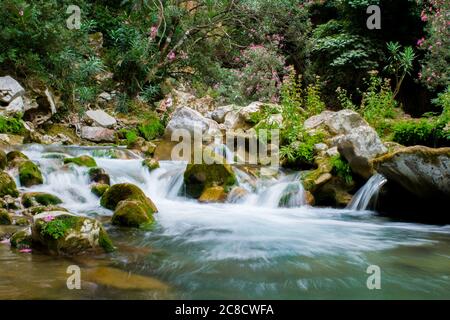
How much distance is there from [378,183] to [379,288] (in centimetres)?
383

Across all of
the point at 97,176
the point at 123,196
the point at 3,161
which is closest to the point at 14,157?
the point at 3,161

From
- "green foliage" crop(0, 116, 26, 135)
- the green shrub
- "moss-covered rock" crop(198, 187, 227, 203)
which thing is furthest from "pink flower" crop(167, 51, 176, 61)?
the green shrub

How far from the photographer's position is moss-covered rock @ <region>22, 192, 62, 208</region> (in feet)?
19.8

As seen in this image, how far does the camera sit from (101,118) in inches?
529

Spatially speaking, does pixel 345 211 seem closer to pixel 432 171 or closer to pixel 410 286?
pixel 432 171

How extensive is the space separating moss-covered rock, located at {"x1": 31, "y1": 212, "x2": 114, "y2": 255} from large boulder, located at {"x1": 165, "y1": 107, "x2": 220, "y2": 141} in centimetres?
619

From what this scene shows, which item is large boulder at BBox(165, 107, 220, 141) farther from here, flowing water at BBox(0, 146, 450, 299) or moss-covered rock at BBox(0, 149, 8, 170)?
moss-covered rock at BBox(0, 149, 8, 170)

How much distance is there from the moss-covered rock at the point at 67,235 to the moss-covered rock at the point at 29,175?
10.1 ft

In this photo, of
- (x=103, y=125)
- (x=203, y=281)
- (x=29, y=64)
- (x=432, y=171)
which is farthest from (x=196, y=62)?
(x=203, y=281)

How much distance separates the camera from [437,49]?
33.7ft

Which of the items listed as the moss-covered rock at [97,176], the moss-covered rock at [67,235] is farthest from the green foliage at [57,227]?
the moss-covered rock at [97,176]

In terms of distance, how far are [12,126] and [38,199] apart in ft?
16.4

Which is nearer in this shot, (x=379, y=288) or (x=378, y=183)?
(x=379, y=288)

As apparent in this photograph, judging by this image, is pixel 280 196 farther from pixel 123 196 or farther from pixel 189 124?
pixel 189 124
